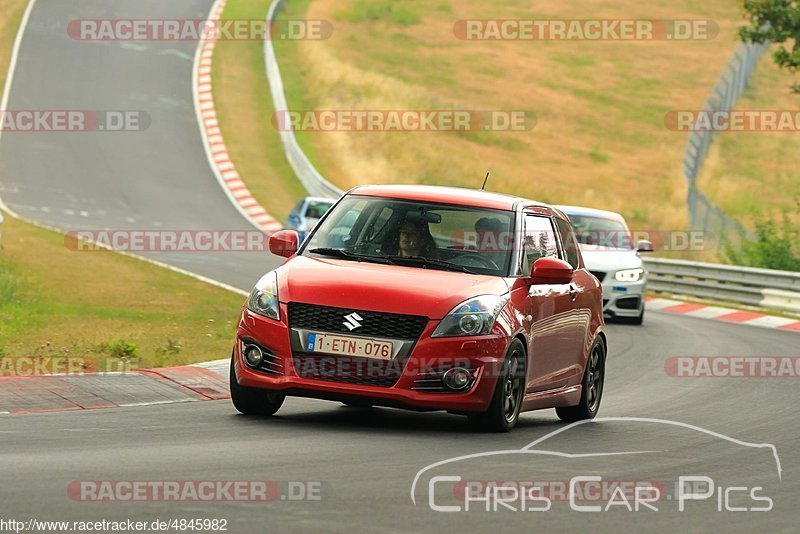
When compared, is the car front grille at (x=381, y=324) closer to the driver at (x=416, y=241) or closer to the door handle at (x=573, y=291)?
the driver at (x=416, y=241)

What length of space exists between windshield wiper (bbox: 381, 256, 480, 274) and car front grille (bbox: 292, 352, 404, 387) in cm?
108

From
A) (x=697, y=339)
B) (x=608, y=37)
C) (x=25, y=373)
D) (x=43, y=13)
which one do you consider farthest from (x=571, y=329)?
(x=608, y=37)

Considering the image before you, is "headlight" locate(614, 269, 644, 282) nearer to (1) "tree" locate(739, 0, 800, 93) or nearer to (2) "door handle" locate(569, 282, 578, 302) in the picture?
(2) "door handle" locate(569, 282, 578, 302)

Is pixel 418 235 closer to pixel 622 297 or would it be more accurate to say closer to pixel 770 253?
pixel 622 297

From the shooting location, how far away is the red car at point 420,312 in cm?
1025

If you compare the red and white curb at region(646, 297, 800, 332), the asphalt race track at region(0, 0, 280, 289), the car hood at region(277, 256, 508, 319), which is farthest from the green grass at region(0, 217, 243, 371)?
the red and white curb at region(646, 297, 800, 332)

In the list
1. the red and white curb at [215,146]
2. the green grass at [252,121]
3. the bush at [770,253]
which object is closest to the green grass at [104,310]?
the red and white curb at [215,146]

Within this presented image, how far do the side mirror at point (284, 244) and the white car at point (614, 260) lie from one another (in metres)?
12.2

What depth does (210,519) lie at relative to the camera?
6867 mm

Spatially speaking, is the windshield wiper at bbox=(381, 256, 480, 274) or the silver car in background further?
the silver car in background

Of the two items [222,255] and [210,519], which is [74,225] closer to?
[222,255]

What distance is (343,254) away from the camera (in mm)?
11258

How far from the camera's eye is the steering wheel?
441 inches

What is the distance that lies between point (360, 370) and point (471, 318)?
31.7 inches
